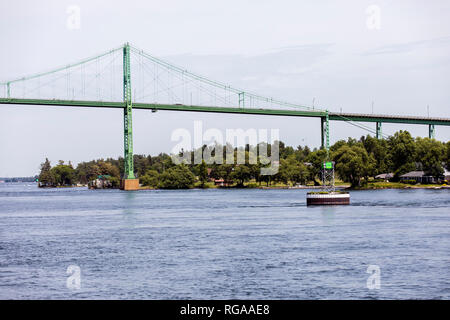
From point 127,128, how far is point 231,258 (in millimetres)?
89320

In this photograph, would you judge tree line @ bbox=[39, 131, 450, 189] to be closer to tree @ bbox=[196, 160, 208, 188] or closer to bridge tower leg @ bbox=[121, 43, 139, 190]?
tree @ bbox=[196, 160, 208, 188]

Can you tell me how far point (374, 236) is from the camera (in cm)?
3856

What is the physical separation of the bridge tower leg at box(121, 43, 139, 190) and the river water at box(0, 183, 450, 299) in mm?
66131

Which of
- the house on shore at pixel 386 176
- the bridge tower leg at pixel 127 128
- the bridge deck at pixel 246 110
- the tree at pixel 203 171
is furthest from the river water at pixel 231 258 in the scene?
the tree at pixel 203 171

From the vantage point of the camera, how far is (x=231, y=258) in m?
30.2

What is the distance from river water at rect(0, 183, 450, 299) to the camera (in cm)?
2328

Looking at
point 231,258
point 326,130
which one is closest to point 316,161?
point 326,130

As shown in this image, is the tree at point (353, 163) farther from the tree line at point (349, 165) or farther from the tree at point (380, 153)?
the tree at point (380, 153)

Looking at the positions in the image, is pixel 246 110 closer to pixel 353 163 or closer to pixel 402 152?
pixel 353 163

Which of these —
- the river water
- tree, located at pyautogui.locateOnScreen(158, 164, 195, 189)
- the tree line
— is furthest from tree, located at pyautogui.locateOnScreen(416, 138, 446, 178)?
the river water

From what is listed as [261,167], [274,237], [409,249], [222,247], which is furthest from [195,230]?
[261,167]

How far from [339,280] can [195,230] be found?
19858 millimetres

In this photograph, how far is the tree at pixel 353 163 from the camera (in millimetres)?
118688

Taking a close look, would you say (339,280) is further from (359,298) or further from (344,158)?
(344,158)
